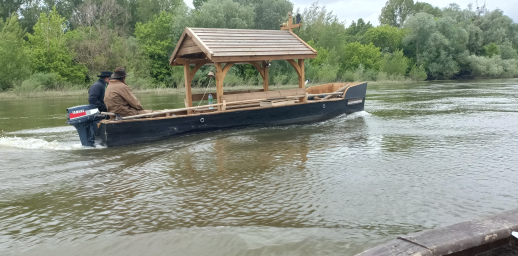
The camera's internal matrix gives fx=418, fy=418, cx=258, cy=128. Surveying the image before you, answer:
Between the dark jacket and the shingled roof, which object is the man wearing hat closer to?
the dark jacket

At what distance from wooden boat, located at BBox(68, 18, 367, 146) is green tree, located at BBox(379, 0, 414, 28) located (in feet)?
265

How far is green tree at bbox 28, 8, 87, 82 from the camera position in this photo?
40.7 meters

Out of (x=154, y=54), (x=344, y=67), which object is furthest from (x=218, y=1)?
(x=344, y=67)

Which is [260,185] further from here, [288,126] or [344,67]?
[344,67]

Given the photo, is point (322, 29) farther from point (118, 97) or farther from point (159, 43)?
point (118, 97)

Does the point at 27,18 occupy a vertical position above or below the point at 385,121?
above

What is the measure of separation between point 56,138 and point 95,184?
18.3 ft

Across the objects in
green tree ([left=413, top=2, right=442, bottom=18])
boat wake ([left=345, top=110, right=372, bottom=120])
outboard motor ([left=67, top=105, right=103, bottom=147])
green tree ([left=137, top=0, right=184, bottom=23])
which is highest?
green tree ([left=413, top=2, right=442, bottom=18])

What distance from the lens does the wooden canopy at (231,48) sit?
11336 millimetres

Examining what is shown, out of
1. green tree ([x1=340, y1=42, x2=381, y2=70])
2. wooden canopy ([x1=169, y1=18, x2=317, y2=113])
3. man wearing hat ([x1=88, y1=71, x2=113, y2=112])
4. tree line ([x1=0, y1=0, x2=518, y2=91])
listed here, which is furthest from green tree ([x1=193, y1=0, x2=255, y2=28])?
man wearing hat ([x1=88, y1=71, x2=113, y2=112])

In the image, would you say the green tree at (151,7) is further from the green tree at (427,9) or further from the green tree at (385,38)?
the green tree at (427,9)

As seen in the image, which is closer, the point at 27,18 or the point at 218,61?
the point at 218,61

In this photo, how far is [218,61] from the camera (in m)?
11.1

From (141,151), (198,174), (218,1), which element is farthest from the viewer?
(218,1)
